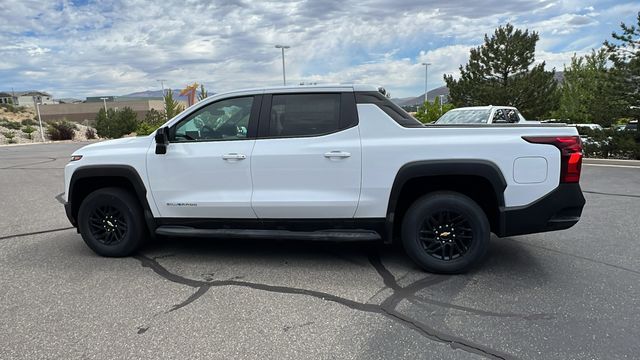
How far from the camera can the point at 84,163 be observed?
14.8 feet

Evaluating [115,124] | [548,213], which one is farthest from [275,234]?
[115,124]

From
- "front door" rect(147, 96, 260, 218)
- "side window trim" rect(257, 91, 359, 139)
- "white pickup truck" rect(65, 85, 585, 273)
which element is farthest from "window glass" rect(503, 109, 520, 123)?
"front door" rect(147, 96, 260, 218)

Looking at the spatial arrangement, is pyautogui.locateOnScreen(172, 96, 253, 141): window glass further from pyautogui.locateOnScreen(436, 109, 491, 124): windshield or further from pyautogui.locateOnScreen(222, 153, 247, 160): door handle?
pyautogui.locateOnScreen(436, 109, 491, 124): windshield

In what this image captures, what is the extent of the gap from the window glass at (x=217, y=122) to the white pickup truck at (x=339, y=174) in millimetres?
11

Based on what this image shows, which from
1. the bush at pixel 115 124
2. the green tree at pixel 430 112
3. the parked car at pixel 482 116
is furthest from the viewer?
the bush at pixel 115 124

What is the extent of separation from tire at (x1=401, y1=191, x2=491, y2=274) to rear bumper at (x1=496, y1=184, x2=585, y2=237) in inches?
8.3

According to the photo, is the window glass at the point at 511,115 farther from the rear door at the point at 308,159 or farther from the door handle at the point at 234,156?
the door handle at the point at 234,156

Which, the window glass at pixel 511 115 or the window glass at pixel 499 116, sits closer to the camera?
the window glass at pixel 499 116

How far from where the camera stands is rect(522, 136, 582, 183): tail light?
145 inches

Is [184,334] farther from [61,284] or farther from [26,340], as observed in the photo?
[61,284]

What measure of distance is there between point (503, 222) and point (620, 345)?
4.28 feet

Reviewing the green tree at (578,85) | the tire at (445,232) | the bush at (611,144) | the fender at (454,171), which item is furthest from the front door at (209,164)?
the green tree at (578,85)

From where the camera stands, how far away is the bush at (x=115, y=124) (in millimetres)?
42031

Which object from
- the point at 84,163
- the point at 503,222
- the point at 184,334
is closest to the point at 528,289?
the point at 503,222
